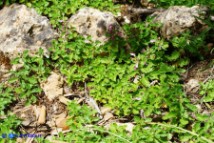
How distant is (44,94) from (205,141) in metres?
2.03

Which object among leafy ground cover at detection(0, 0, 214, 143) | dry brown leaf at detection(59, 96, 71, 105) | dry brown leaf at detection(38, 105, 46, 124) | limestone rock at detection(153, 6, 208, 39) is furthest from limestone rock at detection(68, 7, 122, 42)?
dry brown leaf at detection(38, 105, 46, 124)

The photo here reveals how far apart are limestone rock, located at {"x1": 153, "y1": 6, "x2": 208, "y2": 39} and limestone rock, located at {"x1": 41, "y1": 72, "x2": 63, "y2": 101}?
1.49 meters

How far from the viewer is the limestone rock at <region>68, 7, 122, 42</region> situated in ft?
15.2

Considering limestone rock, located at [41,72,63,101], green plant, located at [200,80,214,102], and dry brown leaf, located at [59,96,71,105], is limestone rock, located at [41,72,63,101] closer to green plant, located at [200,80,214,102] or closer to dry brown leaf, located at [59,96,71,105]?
dry brown leaf, located at [59,96,71,105]

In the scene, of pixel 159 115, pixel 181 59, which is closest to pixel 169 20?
pixel 181 59

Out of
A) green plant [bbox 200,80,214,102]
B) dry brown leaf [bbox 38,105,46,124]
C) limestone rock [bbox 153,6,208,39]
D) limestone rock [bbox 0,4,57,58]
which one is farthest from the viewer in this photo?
limestone rock [bbox 0,4,57,58]

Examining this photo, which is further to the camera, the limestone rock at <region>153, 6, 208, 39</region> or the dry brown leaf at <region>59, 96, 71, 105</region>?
the limestone rock at <region>153, 6, 208, 39</region>

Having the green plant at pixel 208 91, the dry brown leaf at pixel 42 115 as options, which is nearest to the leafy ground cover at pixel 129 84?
the green plant at pixel 208 91

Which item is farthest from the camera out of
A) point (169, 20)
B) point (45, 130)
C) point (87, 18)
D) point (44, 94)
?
point (87, 18)

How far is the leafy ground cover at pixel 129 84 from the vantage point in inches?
126

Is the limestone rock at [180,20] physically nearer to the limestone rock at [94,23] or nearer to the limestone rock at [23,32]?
the limestone rock at [94,23]

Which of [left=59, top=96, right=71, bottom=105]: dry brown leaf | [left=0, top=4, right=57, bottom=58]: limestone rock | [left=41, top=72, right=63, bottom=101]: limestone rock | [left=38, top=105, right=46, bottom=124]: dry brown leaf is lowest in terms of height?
[left=38, top=105, right=46, bottom=124]: dry brown leaf

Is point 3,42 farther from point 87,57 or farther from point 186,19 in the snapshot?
point 186,19

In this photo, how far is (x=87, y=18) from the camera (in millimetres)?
4754
